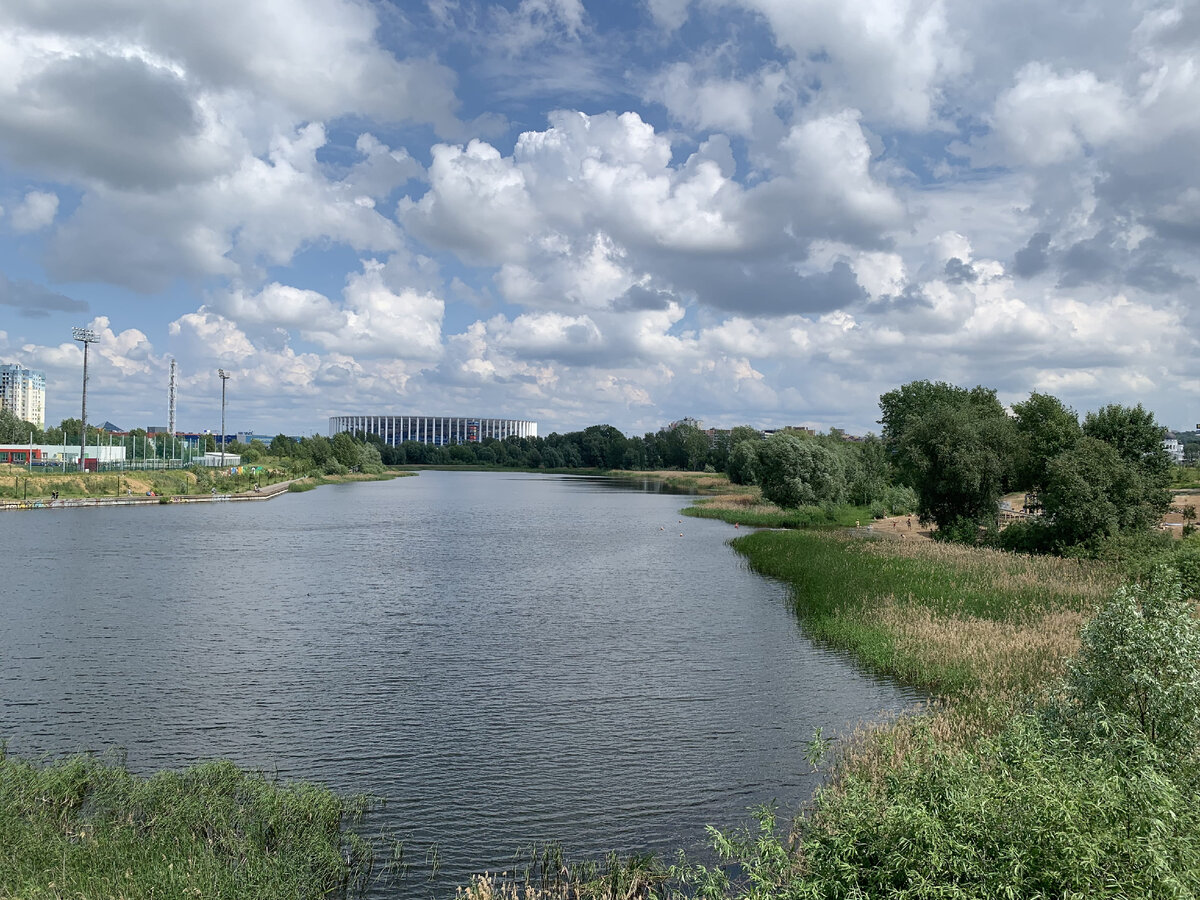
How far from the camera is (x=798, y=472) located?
84.2 metres

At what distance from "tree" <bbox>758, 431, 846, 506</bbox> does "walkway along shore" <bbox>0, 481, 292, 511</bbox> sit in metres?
69.2

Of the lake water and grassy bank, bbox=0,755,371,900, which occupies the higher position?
grassy bank, bbox=0,755,371,900

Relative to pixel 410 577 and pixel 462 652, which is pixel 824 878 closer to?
pixel 462 652

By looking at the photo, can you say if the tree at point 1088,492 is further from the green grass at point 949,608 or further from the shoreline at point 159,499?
the shoreline at point 159,499

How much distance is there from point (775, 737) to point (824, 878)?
10.7 m

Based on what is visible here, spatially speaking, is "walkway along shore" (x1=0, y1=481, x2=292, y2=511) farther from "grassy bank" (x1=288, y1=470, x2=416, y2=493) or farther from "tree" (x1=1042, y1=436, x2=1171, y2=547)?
"tree" (x1=1042, y1=436, x2=1171, y2=547)

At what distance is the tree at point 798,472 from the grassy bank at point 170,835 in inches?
2841

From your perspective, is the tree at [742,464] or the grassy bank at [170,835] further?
the tree at [742,464]

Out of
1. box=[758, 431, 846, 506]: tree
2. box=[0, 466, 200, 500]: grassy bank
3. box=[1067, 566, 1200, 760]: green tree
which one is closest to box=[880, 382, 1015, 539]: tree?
box=[758, 431, 846, 506]: tree

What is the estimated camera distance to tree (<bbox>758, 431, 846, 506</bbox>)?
276 ft

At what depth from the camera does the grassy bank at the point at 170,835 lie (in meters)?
11.7

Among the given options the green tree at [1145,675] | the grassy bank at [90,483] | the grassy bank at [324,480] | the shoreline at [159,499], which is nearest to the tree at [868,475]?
the shoreline at [159,499]

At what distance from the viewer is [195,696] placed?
76.0 ft

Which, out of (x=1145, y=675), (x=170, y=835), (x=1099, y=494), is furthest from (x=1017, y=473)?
(x=170, y=835)
